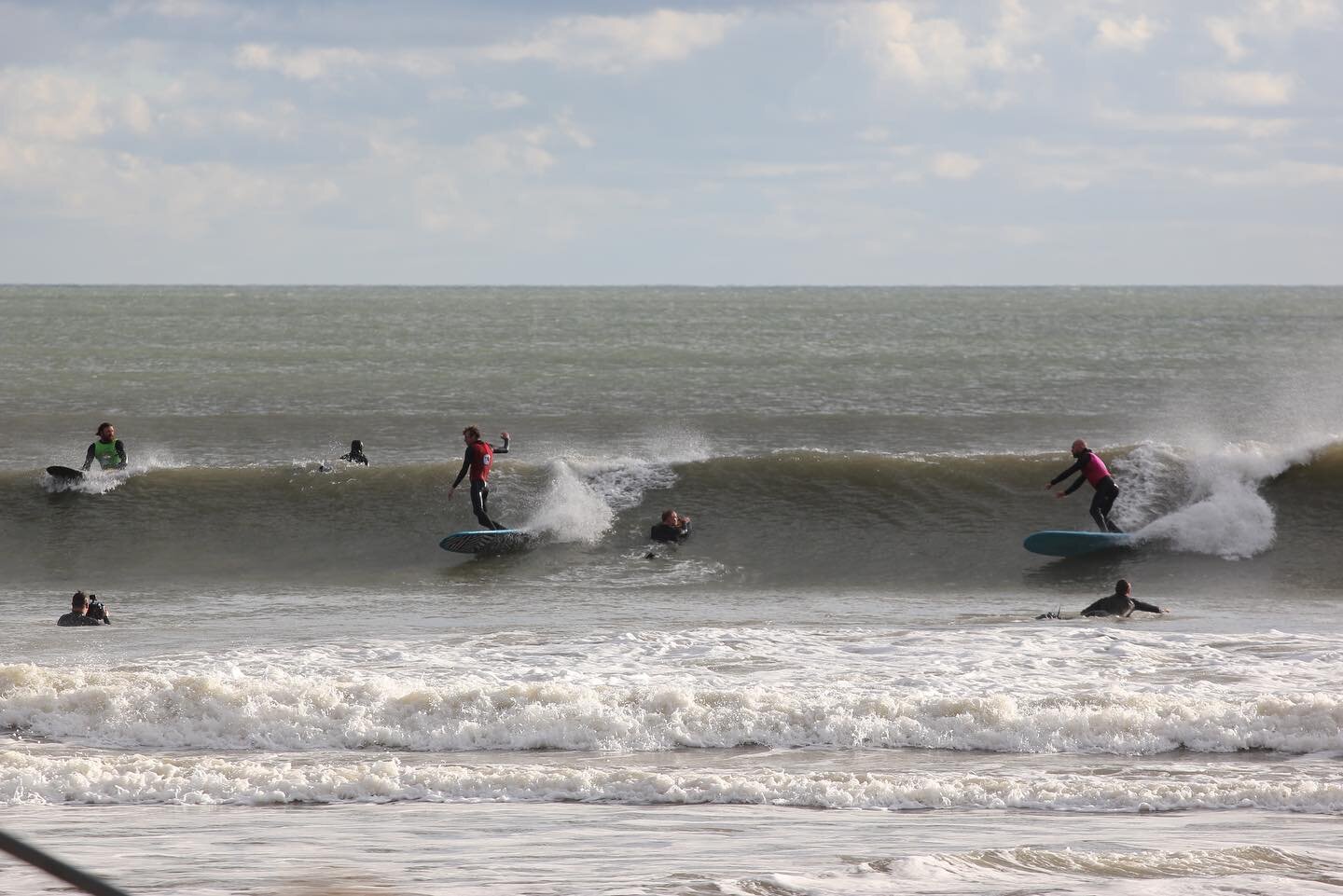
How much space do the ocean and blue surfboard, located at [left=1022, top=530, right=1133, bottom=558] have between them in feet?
0.56

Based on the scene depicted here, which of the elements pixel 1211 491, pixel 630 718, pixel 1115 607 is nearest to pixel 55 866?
pixel 630 718

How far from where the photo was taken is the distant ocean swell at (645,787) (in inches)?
327

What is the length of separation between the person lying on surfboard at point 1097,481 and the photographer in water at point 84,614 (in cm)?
1153

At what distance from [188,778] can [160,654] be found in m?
4.12

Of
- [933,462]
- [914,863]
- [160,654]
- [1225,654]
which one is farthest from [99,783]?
[933,462]

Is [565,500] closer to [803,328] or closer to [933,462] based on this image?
[933,462]

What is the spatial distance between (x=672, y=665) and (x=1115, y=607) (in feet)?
16.9

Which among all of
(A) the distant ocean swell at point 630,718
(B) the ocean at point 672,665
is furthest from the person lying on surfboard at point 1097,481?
(A) the distant ocean swell at point 630,718

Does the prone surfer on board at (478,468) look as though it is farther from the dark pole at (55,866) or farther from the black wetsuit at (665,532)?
the dark pole at (55,866)

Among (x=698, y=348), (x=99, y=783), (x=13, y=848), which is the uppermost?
(x=698, y=348)

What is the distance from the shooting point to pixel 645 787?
8609mm

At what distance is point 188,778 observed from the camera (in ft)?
28.8

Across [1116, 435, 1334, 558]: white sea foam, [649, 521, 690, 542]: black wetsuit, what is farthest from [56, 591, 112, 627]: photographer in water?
[1116, 435, 1334, 558]: white sea foam

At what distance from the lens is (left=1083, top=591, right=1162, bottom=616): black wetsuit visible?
1433 cm
